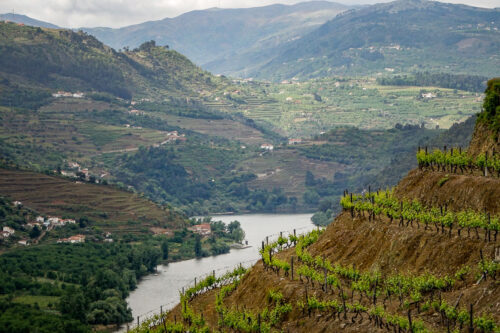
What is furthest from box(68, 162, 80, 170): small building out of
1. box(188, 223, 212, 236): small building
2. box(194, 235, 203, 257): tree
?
box(194, 235, 203, 257): tree

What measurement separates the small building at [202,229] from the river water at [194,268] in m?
5.11

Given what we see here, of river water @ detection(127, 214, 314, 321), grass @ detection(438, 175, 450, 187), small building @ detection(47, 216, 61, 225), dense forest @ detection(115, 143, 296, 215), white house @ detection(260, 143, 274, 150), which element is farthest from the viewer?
white house @ detection(260, 143, 274, 150)

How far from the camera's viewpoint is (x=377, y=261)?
999 inches

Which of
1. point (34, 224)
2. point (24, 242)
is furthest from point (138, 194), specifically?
point (24, 242)

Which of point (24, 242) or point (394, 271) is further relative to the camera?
point (24, 242)

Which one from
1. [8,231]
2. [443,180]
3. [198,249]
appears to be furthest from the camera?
[198,249]

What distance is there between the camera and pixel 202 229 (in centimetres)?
11562

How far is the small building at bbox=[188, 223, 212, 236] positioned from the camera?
114075mm

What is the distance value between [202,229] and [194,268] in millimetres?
22021

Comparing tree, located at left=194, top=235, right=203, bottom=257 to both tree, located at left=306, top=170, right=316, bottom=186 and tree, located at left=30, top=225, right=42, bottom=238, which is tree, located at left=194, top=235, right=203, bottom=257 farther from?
tree, located at left=306, top=170, right=316, bottom=186

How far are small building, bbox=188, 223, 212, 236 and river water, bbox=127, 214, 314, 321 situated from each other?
5.11m

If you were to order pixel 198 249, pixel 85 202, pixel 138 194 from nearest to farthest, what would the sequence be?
1. pixel 198 249
2. pixel 85 202
3. pixel 138 194

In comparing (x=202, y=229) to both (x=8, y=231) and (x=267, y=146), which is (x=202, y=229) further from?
(x=267, y=146)

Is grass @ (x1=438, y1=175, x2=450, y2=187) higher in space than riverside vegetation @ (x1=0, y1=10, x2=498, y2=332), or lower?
higher
